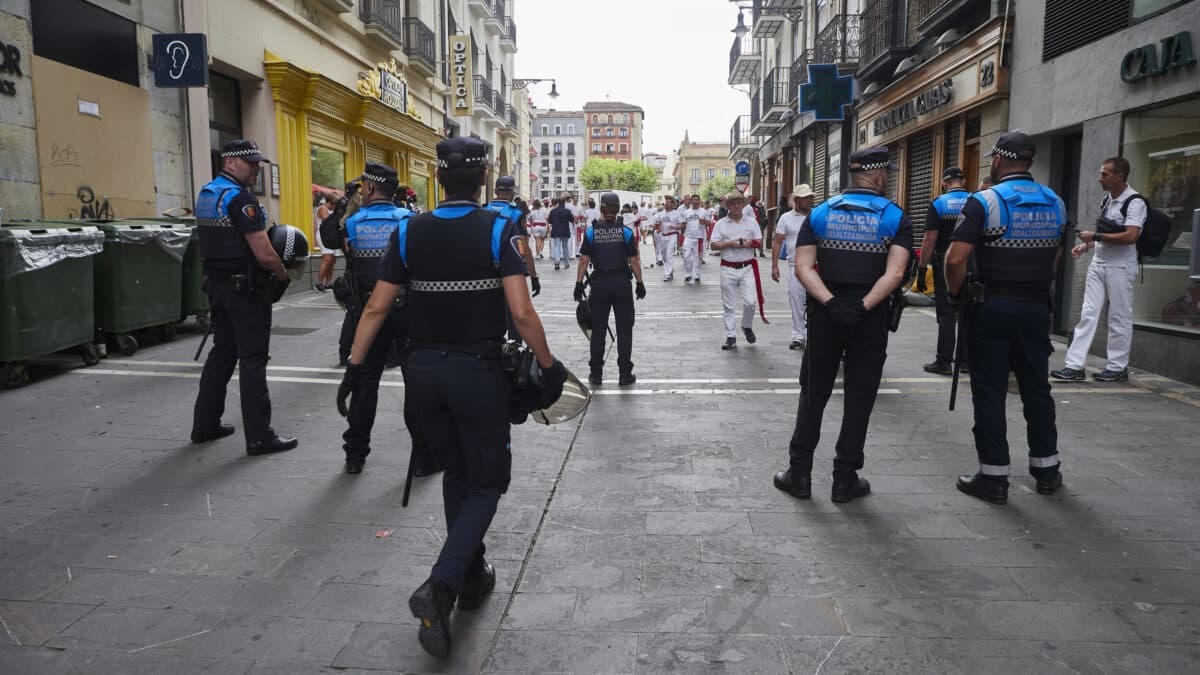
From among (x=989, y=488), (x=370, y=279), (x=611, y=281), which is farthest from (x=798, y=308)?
(x=370, y=279)

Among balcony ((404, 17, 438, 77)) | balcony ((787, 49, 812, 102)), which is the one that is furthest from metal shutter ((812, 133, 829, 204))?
balcony ((404, 17, 438, 77))

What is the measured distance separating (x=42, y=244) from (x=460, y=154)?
6062mm

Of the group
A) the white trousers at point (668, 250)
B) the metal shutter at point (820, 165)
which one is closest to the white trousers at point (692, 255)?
the white trousers at point (668, 250)

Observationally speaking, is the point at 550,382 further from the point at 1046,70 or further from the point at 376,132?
the point at 376,132

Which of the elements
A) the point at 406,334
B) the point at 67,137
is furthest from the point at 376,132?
the point at 406,334

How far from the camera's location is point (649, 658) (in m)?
3.02

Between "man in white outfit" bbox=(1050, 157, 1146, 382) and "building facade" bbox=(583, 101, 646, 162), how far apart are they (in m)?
144

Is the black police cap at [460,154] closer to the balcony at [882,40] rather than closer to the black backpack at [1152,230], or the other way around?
the black backpack at [1152,230]

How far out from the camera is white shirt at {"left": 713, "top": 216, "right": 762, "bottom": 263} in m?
10.4

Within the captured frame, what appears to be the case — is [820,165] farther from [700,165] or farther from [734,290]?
[700,165]

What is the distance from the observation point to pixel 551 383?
10.7 feet

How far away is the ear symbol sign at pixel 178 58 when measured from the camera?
11.5m

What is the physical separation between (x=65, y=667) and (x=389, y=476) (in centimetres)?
231

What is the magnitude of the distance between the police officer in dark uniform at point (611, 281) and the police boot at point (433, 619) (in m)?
5.07
